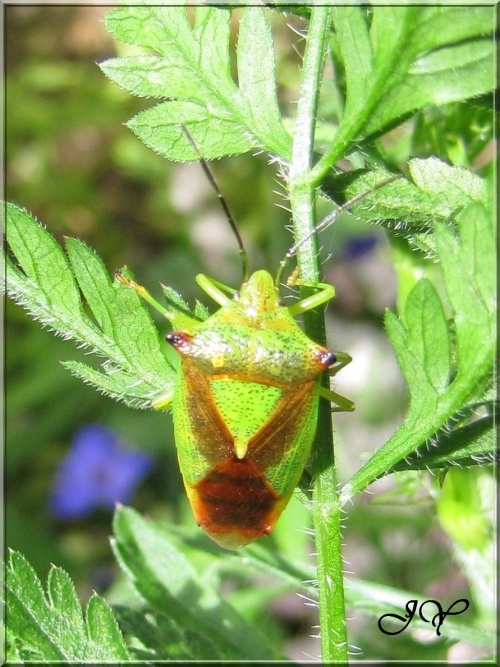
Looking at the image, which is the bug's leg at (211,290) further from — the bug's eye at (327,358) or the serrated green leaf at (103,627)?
Answer: the serrated green leaf at (103,627)

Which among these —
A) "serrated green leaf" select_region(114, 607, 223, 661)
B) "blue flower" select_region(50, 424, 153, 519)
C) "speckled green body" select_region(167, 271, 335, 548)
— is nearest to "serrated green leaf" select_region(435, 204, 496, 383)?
"speckled green body" select_region(167, 271, 335, 548)

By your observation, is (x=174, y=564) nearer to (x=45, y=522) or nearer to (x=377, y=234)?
(x=45, y=522)

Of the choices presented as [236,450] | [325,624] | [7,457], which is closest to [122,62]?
[236,450]

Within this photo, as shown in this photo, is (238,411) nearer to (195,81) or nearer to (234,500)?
(234,500)

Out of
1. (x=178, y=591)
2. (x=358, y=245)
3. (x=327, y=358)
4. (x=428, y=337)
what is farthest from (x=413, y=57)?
(x=358, y=245)

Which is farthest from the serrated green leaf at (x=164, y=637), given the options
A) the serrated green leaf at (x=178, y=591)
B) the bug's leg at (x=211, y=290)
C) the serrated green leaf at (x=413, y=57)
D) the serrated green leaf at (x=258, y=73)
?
the serrated green leaf at (x=413, y=57)

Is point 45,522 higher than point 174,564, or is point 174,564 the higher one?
point 174,564

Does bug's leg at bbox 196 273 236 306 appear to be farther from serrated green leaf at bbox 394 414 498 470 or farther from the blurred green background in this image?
the blurred green background
